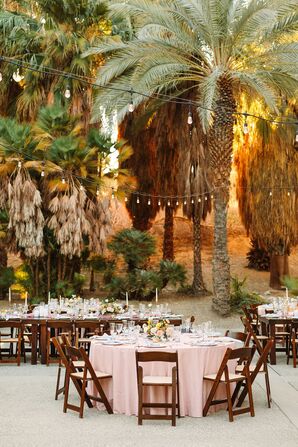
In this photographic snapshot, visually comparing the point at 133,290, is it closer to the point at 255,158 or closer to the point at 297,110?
the point at 255,158

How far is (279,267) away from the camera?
2734 cm

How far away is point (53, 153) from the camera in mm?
21078

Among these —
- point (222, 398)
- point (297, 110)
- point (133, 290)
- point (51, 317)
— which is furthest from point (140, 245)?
point (222, 398)

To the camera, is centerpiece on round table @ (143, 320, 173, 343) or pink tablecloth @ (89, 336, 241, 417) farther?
centerpiece on round table @ (143, 320, 173, 343)

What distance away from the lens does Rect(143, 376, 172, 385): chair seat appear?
26.5ft

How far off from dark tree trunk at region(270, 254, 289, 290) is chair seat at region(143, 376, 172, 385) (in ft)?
63.1

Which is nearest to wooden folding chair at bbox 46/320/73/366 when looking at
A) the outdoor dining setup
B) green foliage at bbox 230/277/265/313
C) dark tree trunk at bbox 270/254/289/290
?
the outdoor dining setup

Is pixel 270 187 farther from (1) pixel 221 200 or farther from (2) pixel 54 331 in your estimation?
(2) pixel 54 331

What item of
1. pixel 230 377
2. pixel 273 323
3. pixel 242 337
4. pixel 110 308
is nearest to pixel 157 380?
pixel 230 377

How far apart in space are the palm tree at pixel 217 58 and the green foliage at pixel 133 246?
3567 millimetres

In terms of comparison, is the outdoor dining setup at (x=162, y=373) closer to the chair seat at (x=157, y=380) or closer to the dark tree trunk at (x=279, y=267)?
the chair seat at (x=157, y=380)

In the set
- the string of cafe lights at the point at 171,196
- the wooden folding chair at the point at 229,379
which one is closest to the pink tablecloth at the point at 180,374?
the wooden folding chair at the point at 229,379

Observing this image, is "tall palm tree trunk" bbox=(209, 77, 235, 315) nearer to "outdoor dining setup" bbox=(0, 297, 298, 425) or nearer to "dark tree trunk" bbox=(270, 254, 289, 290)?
"dark tree trunk" bbox=(270, 254, 289, 290)

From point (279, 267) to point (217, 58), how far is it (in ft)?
35.4
